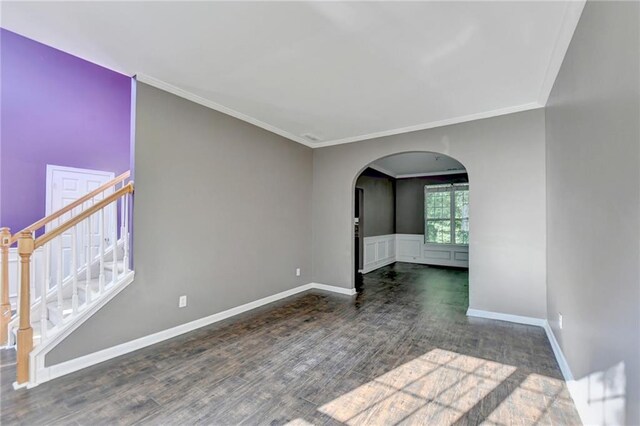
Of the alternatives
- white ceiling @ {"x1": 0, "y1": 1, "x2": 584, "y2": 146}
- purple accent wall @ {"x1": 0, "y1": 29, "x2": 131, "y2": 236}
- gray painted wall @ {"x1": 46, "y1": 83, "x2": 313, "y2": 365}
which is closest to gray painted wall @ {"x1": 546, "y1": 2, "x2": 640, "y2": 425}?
white ceiling @ {"x1": 0, "y1": 1, "x2": 584, "y2": 146}

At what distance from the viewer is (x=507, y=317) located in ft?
11.5

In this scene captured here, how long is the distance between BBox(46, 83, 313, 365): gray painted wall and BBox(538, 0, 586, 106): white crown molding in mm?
3366

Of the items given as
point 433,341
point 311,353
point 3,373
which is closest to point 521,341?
point 433,341

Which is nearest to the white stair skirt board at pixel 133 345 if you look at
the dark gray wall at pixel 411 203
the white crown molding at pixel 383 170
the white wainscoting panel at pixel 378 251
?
the white wainscoting panel at pixel 378 251

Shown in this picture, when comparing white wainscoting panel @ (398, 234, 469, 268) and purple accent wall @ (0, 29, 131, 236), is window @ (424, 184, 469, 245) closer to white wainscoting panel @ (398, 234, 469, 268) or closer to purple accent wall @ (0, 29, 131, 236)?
white wainscoting panel @ (398, 234, 469, 268)

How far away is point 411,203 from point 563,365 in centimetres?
607

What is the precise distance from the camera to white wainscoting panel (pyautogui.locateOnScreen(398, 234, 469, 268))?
7273mm

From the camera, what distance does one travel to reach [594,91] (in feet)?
5.26

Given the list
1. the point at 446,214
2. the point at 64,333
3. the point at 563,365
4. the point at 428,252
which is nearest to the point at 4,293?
the point at 64,333

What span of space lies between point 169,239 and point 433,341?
3004mm

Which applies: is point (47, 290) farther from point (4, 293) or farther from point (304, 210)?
point (304, 210)

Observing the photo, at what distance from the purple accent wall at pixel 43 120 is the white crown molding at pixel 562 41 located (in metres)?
5.83

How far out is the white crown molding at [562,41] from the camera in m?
1.83

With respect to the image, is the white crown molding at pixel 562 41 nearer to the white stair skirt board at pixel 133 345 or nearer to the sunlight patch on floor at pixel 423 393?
the sunlight patch on floor at pixel 423 393
